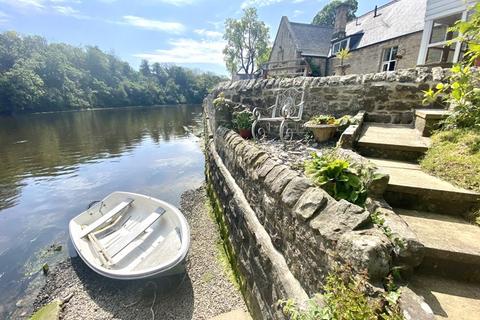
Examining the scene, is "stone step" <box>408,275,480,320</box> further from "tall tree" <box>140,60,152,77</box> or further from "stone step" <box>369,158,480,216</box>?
"tall tree" <box>140,60,152,77</box>

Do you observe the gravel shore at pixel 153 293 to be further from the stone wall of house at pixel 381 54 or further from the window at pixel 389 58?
the window at pixel 389 58

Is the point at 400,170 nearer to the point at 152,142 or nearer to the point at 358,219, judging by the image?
the point at 358,219

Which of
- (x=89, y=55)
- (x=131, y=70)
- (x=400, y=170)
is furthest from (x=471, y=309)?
(x=131, y=70)

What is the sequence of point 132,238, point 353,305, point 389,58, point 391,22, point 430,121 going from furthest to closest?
point 391,22 < point 389,58 < point 132,238 < point 430,121 < point 353,305

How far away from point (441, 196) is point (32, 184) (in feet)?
43.2

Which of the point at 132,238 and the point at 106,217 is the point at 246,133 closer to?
the point at 132,238

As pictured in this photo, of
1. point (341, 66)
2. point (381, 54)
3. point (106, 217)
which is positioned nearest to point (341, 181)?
point (106, 217)

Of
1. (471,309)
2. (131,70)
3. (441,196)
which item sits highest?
(131,70)

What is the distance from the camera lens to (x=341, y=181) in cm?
196

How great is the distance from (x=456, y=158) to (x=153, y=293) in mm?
4733

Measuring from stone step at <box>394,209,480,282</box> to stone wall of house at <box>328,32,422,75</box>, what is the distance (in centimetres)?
1120

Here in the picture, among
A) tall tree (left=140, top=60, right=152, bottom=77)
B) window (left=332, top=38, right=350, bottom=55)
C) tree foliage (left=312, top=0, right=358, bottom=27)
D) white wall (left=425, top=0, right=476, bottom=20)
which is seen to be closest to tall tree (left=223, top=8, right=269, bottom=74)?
tree foliage (left=312, top=0, right=358, bottom=27)

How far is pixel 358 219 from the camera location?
145 centimetres

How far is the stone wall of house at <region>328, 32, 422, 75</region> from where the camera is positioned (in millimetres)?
10164
